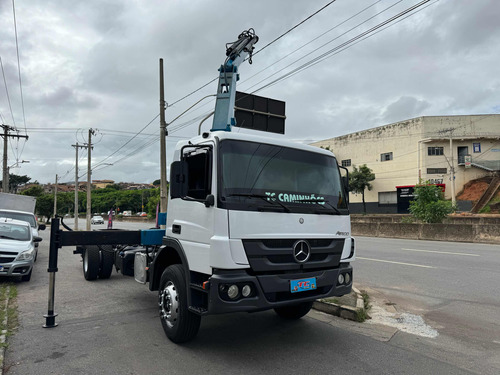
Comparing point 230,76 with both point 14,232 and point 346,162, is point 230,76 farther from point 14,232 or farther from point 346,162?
point 346,162

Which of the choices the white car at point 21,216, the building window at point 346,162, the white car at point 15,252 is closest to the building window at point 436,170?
the building window at point 346,162

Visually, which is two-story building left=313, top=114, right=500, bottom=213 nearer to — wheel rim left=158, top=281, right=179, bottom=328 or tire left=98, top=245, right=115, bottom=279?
tire left=98, top=245, right=115, bottom=279

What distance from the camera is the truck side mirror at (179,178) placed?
442cm

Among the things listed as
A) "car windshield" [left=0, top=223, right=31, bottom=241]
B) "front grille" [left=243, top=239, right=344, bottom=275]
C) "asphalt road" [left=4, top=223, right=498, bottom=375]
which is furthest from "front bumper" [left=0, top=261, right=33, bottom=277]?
"front grille" [left=243, top=239, right=344, bottom=275]

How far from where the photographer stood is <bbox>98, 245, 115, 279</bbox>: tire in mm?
8906

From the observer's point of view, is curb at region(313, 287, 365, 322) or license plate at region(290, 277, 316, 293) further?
curb at region(313, 287, 365, 322)

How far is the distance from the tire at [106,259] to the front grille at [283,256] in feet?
19.9

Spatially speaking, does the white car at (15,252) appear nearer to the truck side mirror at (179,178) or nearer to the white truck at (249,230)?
the white truck at (249,230)

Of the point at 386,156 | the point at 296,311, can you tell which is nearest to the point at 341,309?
the point at 296,311

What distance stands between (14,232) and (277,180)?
327 inches

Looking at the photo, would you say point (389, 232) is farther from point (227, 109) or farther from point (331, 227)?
point (331, 227)

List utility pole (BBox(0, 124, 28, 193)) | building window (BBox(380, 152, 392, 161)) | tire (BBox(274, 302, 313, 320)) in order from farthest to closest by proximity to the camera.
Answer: building window (BBox(380, 152, 392, 161)) < utility pole (BBox(0, 124, 28, 193)) < tire (BBox(274, 302, 313, 320))

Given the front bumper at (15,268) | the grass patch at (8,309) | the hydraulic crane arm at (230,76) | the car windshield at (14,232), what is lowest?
the grass patch at (8,309)

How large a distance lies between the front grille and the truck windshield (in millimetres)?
385
